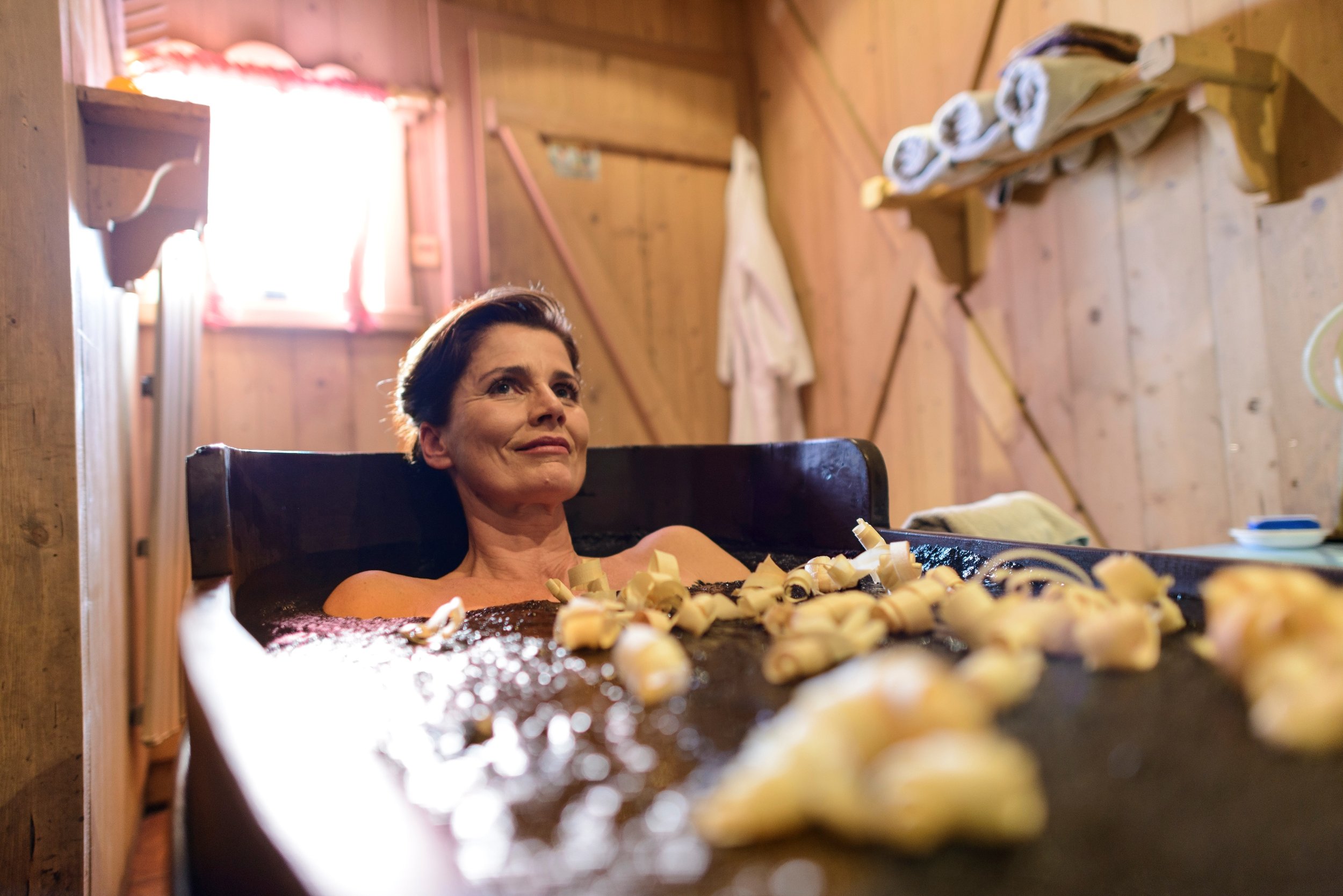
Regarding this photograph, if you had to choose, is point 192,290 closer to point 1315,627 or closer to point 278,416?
point 278,416

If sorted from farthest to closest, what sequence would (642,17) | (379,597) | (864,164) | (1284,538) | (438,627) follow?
(642,17) → (864,164) → (1284,538) → (379,597) → (438,627)

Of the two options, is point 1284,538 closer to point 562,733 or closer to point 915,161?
point 915,161

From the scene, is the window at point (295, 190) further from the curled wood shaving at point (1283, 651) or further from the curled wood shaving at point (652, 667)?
the curled wood shaving at point (1283, 651)

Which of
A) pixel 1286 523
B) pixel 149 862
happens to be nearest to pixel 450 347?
pixel 149 862

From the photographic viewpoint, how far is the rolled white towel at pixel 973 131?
6.27 ft

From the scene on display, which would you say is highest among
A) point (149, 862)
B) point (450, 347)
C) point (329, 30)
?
point (329, 30)

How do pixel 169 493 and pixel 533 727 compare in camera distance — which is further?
pixel 169 493

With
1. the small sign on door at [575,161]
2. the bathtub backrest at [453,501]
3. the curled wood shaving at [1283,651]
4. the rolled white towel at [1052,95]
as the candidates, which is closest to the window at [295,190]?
the small sign on door at [575,161]

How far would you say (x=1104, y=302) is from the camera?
212 centimetres

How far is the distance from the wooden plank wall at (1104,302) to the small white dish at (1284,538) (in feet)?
0.87

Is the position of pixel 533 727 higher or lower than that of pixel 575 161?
lower

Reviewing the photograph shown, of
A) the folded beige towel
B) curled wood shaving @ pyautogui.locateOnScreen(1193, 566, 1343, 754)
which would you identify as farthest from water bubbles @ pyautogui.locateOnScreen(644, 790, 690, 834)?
the folded beige towel

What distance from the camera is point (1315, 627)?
1.38 feet

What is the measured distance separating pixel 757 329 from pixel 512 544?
2.03 meters
